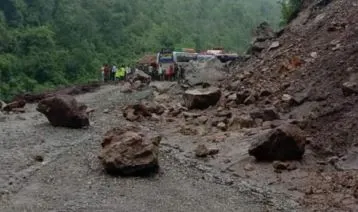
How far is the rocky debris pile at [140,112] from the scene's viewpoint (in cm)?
2595

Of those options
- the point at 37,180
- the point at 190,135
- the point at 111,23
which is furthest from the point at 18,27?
the point at 37,180

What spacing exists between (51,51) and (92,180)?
45.4m

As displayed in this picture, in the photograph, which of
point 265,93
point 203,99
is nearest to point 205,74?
point 203,99

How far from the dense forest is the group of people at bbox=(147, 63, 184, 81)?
1000 centimetres

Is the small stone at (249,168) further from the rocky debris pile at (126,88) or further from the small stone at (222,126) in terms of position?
the rocky debris pile at (126,88)

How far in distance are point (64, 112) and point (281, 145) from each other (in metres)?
8.90

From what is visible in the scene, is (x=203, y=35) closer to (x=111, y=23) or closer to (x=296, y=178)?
(x=111, y=23)

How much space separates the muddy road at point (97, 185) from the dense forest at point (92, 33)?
2458 centimetres

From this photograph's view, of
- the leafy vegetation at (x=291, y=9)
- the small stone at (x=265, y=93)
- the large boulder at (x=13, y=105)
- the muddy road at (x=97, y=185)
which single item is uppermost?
the leafy vegetation at (x=291, y=9)

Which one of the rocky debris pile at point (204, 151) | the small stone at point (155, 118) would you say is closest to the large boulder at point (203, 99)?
the small stone at point (155, 118)

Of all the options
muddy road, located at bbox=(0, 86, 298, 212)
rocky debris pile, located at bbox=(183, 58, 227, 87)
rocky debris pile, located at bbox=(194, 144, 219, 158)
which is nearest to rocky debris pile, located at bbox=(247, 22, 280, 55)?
rocky debris pile, located at bbox=(183, 58, 227, 87)

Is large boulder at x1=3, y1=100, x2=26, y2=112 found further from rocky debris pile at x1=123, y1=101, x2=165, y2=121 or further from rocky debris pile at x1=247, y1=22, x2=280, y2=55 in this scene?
rocky debris pile at x1=247, y1=22, x2=280, y2=55

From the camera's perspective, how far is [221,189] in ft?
54.3

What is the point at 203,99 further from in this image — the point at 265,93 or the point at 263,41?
the point at 263,41
